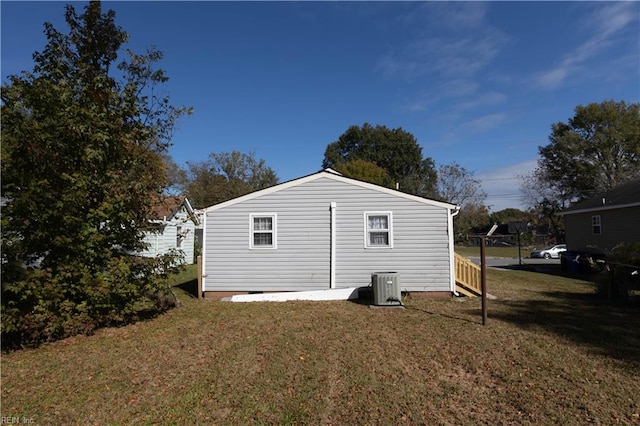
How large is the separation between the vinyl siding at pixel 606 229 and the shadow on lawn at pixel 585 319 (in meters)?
6.32

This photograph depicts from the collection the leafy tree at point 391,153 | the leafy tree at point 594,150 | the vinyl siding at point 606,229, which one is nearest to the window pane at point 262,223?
the vinyl siding at point 606,229

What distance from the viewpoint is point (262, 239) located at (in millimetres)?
11148

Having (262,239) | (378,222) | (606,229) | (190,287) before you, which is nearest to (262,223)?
(262,239)

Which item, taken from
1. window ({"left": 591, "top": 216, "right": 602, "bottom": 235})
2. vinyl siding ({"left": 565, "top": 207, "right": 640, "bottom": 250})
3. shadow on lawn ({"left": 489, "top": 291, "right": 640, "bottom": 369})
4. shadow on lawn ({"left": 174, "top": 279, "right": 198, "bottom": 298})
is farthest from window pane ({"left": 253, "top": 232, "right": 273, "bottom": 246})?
window ({"left": 591, "top": 216, "right": 602, "bottom": 235})

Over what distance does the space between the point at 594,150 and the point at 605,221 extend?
26159 millimetres

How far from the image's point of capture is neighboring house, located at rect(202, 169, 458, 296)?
1080cm

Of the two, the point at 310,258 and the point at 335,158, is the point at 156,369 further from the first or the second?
the point at 335,158

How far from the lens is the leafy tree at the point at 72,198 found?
6531 mm

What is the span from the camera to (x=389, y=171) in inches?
1939

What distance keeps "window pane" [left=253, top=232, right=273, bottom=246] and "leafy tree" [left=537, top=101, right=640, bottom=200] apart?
3964 centimetres

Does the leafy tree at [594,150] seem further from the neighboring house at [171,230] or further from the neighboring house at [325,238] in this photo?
the neighboring house at [171,230]

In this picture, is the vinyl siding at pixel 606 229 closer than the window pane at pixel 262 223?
No

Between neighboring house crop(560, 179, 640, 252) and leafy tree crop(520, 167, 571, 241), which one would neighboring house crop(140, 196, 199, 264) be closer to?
neighboring house crop(560, 179, 640, 252)

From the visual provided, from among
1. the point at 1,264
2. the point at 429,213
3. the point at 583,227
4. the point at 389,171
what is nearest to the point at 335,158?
the point at 389,171
